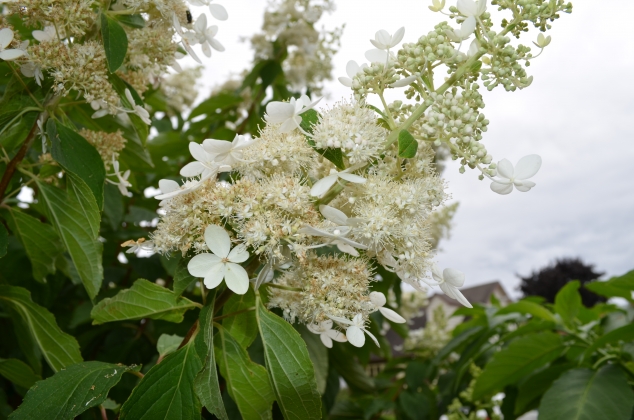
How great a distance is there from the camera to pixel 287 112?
79cm

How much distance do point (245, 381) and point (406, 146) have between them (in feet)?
1.54

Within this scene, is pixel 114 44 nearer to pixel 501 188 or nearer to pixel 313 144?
pixel 313 144

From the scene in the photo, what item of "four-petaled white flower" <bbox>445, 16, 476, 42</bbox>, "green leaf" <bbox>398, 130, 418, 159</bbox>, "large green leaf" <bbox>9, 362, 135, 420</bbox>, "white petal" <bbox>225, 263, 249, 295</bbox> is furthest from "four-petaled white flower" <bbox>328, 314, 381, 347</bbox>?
"four-petaled white flower" <bbox>445, 16, 476, 42</bbox>

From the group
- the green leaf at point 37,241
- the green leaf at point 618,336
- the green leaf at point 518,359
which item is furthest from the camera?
the green leaf at point 518,359

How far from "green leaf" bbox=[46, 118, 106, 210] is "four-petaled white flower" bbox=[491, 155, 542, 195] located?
0.74 m

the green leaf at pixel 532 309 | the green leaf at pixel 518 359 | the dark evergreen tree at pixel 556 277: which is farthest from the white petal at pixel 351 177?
the dark evergreen tree at pixel 556 277

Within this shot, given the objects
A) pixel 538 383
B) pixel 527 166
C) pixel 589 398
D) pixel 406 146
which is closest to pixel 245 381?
pixel 406 146

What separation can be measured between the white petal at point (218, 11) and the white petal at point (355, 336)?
28.8 inches

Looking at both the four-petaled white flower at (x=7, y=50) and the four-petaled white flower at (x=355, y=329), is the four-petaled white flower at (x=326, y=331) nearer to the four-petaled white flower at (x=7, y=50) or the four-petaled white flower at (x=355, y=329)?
the four-petaled white flower at (x=355, y=329)

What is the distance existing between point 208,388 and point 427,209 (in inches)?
16.7

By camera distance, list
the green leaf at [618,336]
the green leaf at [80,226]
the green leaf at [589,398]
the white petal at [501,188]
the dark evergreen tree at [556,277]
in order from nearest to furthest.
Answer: the white petal at [501,188]
the green leaf at [80,226]
the green leaf at [589,398]
the green leaf at [618,336]
the dark evergreen tree at [556,277]

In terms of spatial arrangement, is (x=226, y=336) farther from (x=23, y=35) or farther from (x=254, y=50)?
(x=254, y=50)

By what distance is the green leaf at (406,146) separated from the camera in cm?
77

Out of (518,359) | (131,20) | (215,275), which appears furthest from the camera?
(518,359)
